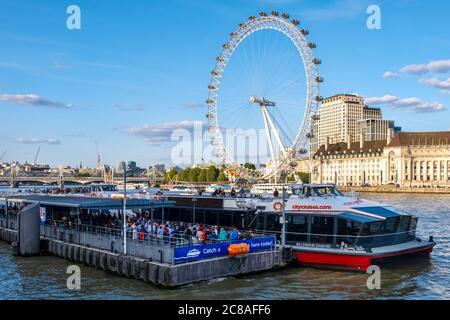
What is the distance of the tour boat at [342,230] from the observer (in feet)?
88.8

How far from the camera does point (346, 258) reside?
2698 cm

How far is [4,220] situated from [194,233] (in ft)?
65.1

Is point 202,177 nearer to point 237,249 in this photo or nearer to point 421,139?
point 421,139

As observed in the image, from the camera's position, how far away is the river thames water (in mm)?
23078

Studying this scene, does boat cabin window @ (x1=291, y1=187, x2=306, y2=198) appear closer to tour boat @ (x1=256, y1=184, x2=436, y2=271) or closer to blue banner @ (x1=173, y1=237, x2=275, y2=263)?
tour boat @ (x1=256, y1=184, x2=436, y2=271)

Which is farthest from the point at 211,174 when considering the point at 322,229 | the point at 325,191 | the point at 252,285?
the point at 252,285

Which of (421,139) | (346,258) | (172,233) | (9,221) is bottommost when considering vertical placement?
(346,258)

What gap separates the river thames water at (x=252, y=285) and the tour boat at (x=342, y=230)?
0.77 metres

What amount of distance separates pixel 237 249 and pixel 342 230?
19.7 feet

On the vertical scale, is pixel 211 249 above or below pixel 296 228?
below

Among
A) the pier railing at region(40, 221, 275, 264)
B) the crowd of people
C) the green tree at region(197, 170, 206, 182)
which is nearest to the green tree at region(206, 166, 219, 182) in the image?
the green tree at region(197, 170, 206, 182)

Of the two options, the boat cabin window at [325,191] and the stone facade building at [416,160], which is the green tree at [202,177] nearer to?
the stone facade building at [416,160]
